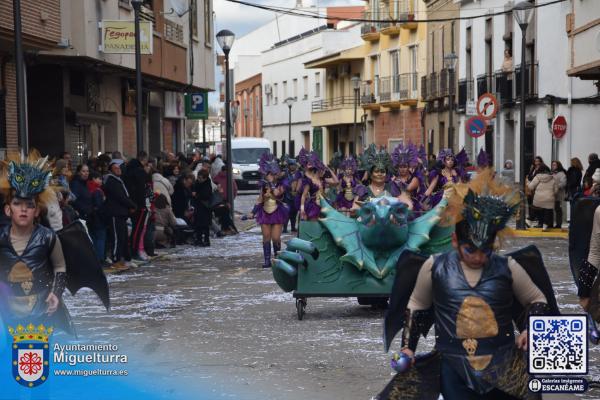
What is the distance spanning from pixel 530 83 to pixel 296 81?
40.0 meters

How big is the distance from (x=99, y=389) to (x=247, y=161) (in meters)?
44.2

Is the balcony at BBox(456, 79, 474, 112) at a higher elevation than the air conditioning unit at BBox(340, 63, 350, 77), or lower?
lower

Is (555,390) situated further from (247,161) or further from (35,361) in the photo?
(247,161)

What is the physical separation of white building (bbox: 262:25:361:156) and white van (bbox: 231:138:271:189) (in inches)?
645

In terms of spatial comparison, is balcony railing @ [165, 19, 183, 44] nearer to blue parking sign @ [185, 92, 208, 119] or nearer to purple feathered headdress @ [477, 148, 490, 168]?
blue parking sign @ [185, 92, 208, 119]

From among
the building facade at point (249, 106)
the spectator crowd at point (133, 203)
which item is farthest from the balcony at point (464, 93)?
the building facade at point (249, 106)

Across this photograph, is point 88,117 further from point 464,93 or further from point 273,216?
point 464,93

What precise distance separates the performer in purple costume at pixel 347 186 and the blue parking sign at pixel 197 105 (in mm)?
17223

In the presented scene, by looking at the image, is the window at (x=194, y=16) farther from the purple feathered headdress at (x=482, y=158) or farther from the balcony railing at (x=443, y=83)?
the purple feathered headdress at (x=482, y=158)

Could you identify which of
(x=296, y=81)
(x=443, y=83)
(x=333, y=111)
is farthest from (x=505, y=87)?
(x=296, y=81)

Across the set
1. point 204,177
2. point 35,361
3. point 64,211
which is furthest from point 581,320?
point 204,177

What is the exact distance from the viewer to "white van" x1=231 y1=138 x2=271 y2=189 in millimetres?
52906

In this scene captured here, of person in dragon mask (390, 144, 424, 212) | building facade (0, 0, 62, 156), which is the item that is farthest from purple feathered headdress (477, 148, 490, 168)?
building facade (0, 0, 62, 156)

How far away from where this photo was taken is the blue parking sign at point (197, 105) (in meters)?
36.6
